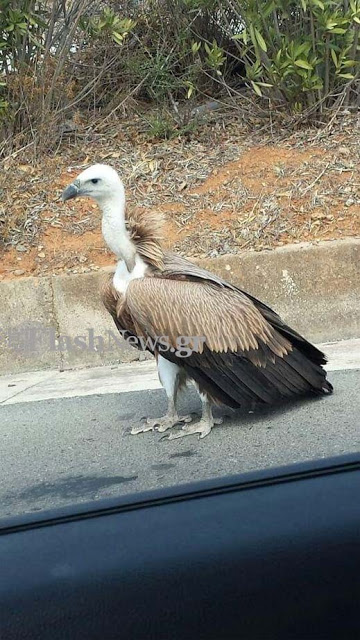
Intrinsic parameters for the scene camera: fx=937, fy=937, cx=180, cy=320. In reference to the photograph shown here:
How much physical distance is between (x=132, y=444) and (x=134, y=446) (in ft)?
0.14

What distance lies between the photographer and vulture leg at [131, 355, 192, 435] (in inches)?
218

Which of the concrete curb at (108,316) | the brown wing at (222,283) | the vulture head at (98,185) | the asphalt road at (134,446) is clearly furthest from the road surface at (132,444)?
the vulture head at (98,185)

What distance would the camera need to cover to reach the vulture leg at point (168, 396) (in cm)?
553

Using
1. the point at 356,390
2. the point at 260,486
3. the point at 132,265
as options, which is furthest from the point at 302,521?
the point at 356,390

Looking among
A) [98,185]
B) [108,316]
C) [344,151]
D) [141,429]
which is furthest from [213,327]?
[344,151]

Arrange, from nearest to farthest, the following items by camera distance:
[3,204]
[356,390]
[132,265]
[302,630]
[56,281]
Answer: [302,630] < [132,265] < [356,390] < [56,281] < [3,204]

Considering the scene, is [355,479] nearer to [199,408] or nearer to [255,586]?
[255,586]

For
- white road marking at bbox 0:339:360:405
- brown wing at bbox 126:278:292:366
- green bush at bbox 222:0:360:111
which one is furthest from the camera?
green bush at bbox 222:0:360:111

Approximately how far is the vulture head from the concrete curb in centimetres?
241

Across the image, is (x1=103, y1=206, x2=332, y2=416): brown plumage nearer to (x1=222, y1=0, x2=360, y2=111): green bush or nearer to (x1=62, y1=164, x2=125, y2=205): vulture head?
(x1=62, y1=164, x2=125, y2=205): vulture head

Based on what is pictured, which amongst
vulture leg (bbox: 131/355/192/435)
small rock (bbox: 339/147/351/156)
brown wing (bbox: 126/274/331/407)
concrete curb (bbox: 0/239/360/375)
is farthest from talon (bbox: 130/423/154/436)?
small rock (bbox: 339/147/351/156)

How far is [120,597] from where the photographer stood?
174cm

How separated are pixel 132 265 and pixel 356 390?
166 cm

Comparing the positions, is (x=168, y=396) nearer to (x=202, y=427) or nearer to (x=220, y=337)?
(x=202, y=427)
